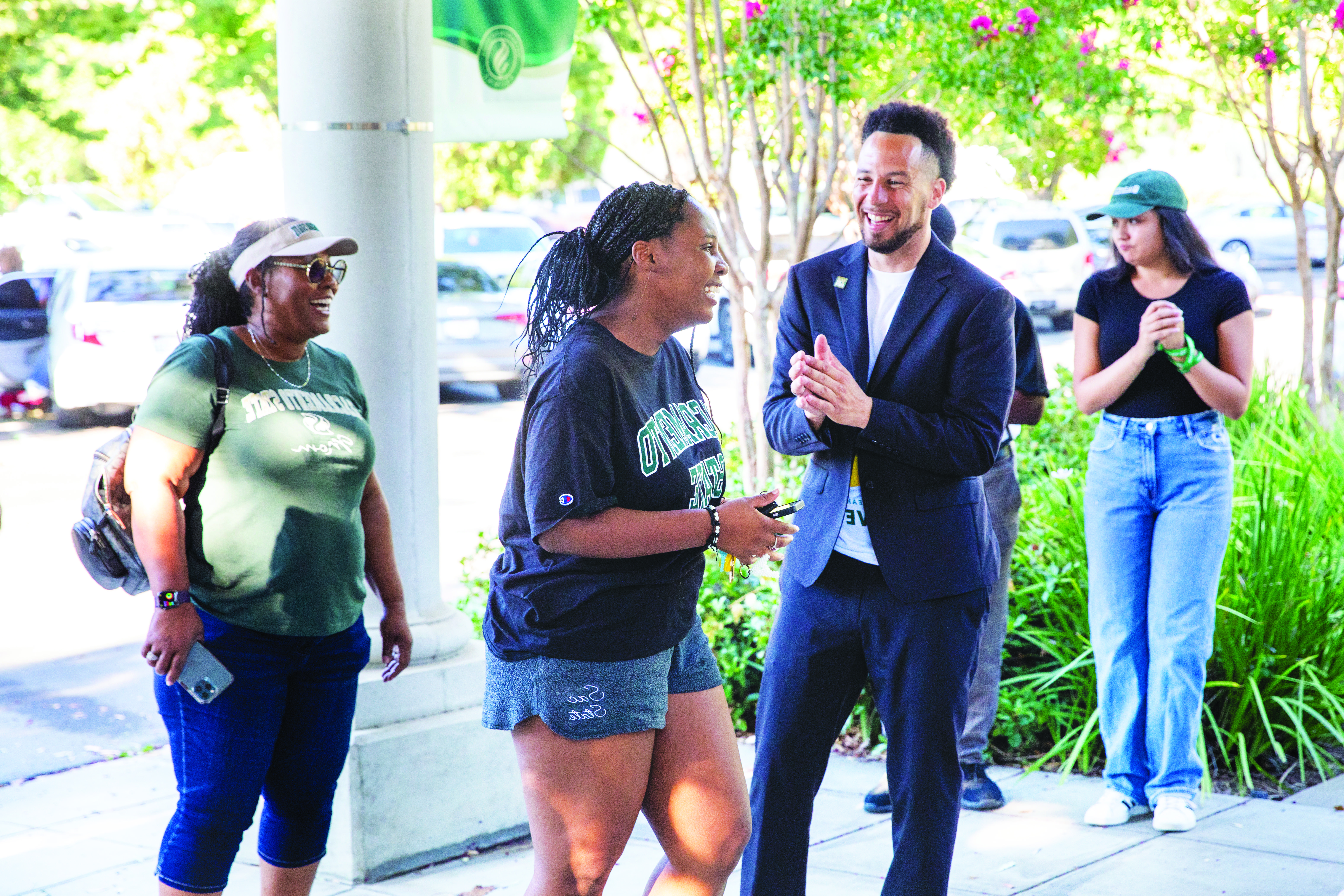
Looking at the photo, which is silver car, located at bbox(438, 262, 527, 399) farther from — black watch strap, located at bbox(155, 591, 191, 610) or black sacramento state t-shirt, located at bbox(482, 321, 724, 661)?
black sacramento state t-shirt, located at bbox(482, 321, 724, 661)

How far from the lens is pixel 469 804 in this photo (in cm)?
432

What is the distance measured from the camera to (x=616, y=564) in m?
2.70

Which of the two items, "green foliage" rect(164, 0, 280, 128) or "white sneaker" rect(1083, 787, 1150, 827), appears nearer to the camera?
"white sneaker" rect(1083, 787, 1150, 827)

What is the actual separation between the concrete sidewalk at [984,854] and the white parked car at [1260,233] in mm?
26275

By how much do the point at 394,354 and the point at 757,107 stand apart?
3375 millimetres

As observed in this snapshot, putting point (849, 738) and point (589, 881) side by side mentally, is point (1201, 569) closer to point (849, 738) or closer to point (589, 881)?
point (849, 738)

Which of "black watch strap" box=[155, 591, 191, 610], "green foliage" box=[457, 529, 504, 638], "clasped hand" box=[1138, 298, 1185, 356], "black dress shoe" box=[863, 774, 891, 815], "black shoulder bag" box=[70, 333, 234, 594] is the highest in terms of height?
"clasped hand" box=[1138, 298, 1185, 356]

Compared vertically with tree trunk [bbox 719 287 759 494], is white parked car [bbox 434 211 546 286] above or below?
above

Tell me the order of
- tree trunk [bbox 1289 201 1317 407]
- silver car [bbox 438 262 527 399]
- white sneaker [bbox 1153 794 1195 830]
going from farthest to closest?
silver car [bbox 438 262 527 399] < tree trunk [bbox 1289 201 1317 407] < white sneaker [bbox 1153 794 1195 830]

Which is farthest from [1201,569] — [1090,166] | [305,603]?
[1090,166]

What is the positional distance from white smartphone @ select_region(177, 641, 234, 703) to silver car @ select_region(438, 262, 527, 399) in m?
13.4

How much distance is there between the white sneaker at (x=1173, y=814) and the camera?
14.1ft

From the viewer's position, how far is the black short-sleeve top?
4363 millimetres

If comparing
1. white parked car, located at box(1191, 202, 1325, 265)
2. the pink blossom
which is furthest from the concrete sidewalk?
white parked car, located at box(1191, 202, 1325, 265)
